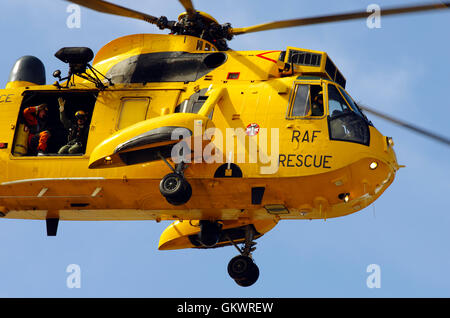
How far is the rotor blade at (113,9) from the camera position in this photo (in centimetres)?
1942

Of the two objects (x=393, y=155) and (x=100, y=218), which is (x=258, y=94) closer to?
(x=393, y=155)

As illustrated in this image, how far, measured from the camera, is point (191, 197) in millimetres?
18359

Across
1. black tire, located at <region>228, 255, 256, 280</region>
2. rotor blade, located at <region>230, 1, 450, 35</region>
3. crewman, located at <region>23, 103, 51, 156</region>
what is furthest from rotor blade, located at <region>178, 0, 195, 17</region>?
black tire, located at <region>228, 255, 256, 280</region>

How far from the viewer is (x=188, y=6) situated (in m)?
20.1

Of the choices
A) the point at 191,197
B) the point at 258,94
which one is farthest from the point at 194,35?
the point at 191,197

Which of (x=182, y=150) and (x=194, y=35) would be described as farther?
(x=194, y=35)

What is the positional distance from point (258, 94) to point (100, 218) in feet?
14.9

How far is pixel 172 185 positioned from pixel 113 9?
4.76 m

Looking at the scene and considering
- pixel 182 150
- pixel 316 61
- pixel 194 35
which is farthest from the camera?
pixel 194 35

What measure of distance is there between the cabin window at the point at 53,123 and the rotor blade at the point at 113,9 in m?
1.79

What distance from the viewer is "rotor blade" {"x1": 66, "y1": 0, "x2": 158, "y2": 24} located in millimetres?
19417

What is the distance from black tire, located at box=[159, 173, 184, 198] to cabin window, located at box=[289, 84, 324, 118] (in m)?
2.61

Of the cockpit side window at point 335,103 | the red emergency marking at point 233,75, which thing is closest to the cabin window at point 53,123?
the red emergency marking at point 233,75

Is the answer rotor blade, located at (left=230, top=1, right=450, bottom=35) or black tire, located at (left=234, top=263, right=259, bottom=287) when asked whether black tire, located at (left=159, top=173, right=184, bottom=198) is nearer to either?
black tire, located at (left=234, top=263, right=259, bottom=287)
